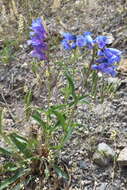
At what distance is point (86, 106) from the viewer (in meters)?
2.73

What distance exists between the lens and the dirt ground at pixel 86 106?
2.23 m

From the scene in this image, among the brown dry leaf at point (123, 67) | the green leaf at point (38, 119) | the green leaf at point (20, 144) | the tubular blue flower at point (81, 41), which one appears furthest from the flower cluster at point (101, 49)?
the brown dry leaf at point (123, 67)

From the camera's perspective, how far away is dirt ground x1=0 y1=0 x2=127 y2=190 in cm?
223

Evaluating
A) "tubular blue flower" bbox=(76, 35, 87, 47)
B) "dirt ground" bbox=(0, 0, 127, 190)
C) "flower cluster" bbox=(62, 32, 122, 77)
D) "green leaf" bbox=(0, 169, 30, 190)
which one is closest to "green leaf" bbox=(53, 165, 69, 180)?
"dirt ground" bbox=(0, 0, 127, 190)

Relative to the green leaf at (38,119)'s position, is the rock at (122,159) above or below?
below

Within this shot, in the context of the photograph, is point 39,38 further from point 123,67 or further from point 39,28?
point 123,67

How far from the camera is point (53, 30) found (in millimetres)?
3684

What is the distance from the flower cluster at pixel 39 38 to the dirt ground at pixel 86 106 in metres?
0.58

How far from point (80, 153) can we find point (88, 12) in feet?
6.64

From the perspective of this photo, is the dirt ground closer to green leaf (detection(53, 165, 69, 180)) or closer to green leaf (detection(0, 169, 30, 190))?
green leaf (detection(53, 165, 69, 180))

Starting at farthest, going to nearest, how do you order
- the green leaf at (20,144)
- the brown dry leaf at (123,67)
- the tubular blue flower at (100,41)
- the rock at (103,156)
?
the brown dry leaf at (123,67) < the rock at (103,156) < the green leaf at (20,144) < the tubular blue flower at (100,41)

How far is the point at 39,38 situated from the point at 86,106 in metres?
0.94

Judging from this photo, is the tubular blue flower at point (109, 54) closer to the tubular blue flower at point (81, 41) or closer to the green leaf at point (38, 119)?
the tubular blue flower at point (81, 41)

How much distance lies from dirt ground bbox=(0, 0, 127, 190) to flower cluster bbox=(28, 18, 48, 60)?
58cm
